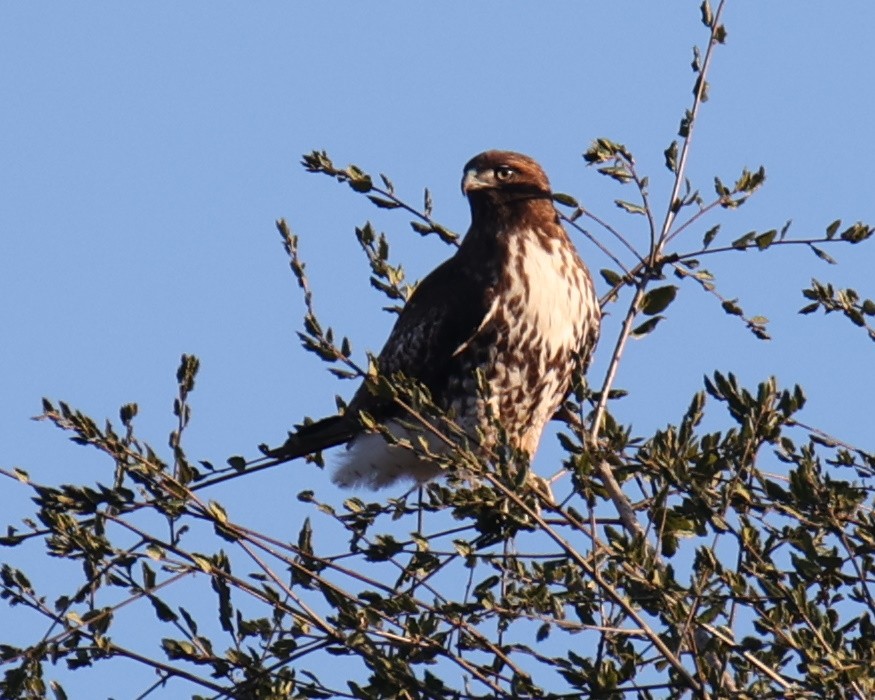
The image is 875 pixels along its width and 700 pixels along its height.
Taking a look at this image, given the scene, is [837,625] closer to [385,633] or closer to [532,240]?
[385,633]

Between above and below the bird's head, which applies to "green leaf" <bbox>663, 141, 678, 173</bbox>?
below

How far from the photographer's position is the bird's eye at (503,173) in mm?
7660

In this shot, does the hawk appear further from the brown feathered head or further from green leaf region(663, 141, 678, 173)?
green leaf region(663, 141, 678, 173)

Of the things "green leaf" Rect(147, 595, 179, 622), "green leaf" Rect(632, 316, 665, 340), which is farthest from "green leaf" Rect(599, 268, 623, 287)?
"green leaf" Rect(147, 595, 179, 622)

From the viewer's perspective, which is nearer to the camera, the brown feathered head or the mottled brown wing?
the mottled brown wing

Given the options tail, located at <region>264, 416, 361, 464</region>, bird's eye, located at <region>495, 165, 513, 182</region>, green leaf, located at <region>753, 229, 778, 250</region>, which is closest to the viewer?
green leaf, located at <region>753, 229, 778, 250</region>

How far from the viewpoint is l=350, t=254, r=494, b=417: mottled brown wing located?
23.5 ft

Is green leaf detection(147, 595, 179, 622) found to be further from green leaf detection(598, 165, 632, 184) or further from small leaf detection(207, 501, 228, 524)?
green leaf detection(598, 165, 632, 184)

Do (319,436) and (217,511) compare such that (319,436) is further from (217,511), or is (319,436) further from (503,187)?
(217,511)

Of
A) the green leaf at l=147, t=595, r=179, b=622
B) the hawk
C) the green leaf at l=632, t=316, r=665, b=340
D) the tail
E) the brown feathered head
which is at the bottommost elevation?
the green leaf at l=147, t=595, r=179, b=622

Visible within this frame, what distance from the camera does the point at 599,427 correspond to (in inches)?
213

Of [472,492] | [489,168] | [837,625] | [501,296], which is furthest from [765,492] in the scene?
[489,168]

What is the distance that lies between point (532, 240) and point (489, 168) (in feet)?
1.60

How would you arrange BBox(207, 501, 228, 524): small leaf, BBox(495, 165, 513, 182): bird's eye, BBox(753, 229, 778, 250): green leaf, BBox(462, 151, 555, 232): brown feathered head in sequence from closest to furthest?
BBox(207, 501, 228, 524): small leaf → BBox(753, 229, 778, 250): green leaf → BBox(462, 151, 555, 232): brown feathered head → BBox(495, 165, 513, 182): bird's eye
